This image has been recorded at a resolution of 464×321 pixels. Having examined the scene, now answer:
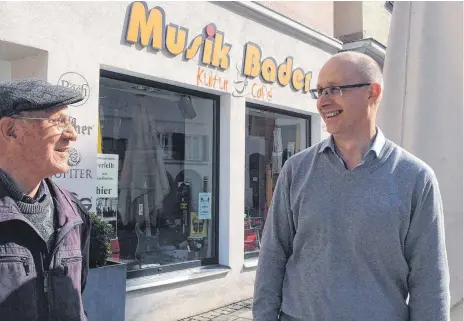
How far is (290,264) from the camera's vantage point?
1.98 m

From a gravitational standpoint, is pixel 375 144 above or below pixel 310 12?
below

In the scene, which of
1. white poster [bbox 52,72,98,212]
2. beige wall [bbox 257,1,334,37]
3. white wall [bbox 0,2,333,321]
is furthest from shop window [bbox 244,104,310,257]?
white poster [bbox 52,72,98,212]

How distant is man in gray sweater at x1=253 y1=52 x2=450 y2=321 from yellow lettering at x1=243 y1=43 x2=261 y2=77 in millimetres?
4170

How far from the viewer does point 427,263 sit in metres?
1.75

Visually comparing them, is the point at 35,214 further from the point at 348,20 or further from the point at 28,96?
the point at 348,20

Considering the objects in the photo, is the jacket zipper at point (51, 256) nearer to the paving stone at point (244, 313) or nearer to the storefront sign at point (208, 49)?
the storefront sign at point (208, 49)

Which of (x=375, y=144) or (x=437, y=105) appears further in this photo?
(x=437, y=105)

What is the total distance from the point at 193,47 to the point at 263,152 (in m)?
2.29

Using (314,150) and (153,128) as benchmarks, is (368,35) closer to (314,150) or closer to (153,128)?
(153,128)

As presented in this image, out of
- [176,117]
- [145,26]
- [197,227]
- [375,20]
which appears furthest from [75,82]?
[375,20]

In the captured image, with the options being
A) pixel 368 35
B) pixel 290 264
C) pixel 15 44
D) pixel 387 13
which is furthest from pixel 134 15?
pixel 387 13

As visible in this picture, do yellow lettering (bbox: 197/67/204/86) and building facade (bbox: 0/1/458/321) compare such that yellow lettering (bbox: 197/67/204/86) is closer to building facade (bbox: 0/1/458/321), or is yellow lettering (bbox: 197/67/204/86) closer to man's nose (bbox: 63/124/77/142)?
building facade (bbox: 0/1/458/321)

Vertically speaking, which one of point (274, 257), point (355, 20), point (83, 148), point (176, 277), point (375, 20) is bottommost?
point (176, 277)

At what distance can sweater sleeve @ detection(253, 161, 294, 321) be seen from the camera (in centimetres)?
196
